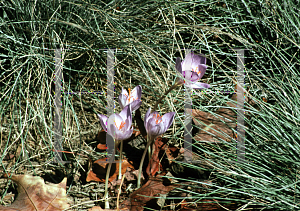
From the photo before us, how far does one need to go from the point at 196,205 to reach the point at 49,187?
700 millimetres

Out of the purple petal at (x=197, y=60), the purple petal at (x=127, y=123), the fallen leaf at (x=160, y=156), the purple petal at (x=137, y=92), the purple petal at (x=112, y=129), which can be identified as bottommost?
the fallen leaf at (x=160, y=156)

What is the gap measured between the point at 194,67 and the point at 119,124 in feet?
1.65

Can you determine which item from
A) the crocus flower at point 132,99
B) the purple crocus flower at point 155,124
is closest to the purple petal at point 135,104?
the crocus flower at point 132,99

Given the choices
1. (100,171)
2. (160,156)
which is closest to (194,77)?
(160,156)

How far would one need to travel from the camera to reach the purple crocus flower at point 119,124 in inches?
47.9

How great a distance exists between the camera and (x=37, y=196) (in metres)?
1.30

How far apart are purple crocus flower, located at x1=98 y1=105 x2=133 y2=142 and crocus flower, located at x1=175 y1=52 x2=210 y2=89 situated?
12.1 inches

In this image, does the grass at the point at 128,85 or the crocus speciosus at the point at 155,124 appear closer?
the crocus speciosus at the point at 155,124

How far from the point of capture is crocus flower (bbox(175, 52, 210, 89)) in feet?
4.36

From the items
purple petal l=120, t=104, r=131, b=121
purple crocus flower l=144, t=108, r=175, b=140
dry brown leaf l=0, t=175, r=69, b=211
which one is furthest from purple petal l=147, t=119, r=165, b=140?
dry brown leaf l=0, t=175, r=69, b=211

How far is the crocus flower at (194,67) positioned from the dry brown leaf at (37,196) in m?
0.78

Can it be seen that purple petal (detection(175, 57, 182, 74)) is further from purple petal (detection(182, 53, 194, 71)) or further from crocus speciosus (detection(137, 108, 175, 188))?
crocus speciosus (detection(137, 108, 175, 188))

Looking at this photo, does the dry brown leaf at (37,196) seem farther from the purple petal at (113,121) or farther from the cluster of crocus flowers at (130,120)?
the purple petal at (113,121)

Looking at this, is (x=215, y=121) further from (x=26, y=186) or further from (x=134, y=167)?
(x=26, y=186)
